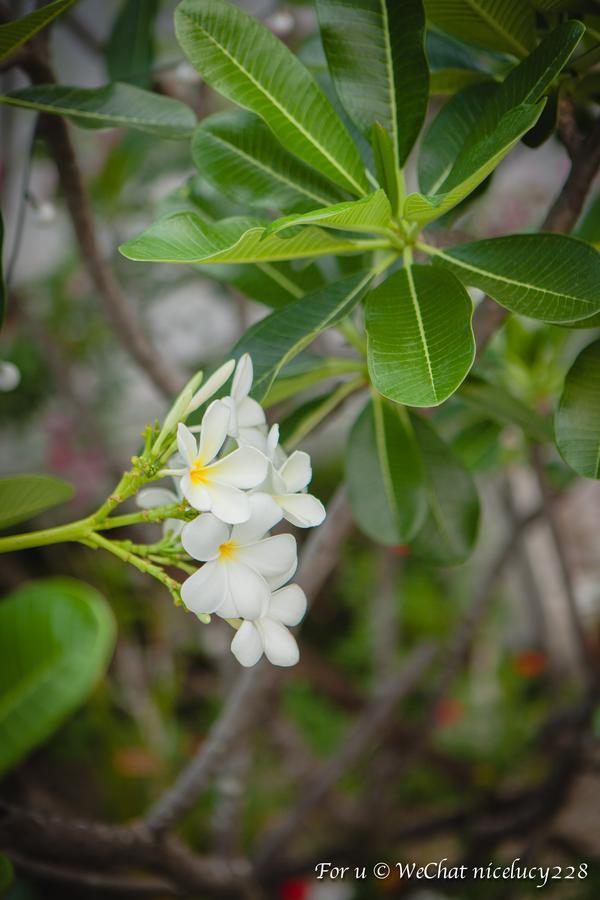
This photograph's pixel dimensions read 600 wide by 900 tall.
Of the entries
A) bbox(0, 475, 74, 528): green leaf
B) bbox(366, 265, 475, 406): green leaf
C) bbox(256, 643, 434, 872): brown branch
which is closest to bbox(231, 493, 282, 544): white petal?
bbox(366, 265, 475, 406): green leaf

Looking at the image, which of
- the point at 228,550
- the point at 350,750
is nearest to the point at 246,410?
the point at 228,550

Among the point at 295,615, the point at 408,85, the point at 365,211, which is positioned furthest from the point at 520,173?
the point at 295,615

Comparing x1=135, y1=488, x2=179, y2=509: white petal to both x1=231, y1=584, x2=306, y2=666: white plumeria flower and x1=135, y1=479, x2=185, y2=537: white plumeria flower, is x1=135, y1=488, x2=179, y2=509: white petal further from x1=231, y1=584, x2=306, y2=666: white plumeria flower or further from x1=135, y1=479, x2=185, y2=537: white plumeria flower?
x1=231, y1=584, x2=306, y2=666: white plumeria flower

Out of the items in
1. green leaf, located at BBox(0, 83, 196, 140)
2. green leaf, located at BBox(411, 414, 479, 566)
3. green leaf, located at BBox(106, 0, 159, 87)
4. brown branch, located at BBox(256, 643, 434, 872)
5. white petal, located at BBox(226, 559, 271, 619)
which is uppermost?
green leaf, located at BBox(106, 0, 159, 87)

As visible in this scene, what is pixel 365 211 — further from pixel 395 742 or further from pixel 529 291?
pixel 395 742

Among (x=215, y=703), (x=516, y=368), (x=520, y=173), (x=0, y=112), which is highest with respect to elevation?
(x=0, y=112)

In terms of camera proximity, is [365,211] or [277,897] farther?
[277,897]

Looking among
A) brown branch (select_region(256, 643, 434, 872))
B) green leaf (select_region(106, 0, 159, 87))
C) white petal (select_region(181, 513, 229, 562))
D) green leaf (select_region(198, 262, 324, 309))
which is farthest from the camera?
brown branch (select_region(256, 643, 434, 872))

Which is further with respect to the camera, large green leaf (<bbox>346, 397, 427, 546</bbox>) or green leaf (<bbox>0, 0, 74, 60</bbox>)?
large green leaf (<bbox>346, 397, 427, 546</bbox>)

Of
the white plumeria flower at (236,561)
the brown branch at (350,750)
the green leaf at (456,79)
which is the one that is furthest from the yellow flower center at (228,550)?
the brown branch at (350,750)
